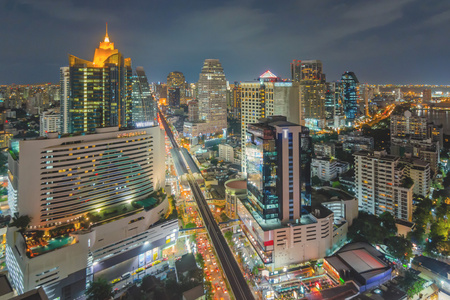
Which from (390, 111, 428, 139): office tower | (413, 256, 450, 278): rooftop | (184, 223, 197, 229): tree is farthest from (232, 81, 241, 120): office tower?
(413, 256, 450, 278): rooftop

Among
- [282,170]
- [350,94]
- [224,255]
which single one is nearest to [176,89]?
[350,94]

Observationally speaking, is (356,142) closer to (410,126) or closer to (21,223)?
(410,126)


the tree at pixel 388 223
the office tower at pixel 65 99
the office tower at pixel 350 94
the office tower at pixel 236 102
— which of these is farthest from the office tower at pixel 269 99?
the office tower at pixel 350 94

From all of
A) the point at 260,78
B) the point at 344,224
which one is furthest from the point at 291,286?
the point at 260,78

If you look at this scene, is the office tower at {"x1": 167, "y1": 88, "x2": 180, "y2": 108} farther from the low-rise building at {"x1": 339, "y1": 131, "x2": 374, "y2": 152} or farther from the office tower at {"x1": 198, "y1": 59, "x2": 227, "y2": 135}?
the low-rise building at {"x1": 339, "y1": 131, "x2": 374, "y2": 152}

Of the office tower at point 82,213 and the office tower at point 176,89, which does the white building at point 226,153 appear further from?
the office tower at point 176,89
